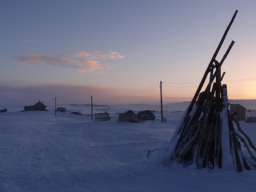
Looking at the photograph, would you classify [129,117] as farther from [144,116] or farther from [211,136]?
[211,136]

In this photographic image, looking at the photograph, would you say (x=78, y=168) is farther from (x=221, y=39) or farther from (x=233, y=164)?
(x=221, y=39)

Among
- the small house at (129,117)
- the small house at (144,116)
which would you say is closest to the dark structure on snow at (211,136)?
the small house at (129,117)

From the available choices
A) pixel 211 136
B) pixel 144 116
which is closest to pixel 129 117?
pixel 144 116

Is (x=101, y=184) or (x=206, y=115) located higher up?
(x=206, y=115)

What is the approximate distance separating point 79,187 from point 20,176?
7.08 ft

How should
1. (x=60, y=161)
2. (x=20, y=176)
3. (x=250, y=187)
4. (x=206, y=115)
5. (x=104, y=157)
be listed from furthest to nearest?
(x=104, y=157) < (x=60, y=161) < (x=206, y=115) < (x=20, y=176) < (x=250, y=187)

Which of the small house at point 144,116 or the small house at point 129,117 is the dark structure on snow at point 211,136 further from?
the small house at point 144,116

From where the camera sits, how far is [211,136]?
27.9ft

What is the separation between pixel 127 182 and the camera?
7.34 meters

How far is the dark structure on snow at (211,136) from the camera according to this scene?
8242 mm

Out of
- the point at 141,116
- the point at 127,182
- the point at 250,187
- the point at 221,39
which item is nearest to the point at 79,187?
the point at 127,182

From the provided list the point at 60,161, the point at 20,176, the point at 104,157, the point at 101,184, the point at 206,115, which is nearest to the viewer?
the point at 101,184

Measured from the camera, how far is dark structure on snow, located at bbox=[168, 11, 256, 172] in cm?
824

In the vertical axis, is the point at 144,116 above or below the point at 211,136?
below
